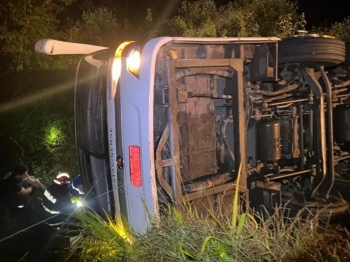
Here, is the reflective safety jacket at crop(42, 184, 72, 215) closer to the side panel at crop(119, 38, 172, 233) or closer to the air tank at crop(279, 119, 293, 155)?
the side panel at crop(119, 38, 172, 233)

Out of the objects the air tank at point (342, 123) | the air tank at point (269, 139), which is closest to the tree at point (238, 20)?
the air tank at point (342, 123)

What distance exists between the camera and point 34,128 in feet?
27.4

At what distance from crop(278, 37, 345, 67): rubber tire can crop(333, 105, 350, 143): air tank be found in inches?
29.7

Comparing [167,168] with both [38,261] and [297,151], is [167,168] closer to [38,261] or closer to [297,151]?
[297,151]

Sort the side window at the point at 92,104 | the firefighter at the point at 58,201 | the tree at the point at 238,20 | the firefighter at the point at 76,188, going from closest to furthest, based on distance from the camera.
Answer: the side window at the point at 92,104, the firefighter at the point at 76,188, the firefighter at the point at 58,201, the tree at the point at 238,20

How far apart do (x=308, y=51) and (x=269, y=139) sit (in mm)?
891

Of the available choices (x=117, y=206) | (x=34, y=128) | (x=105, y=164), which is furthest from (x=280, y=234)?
(x=34, y=128)

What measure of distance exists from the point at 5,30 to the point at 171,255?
735 centimetres

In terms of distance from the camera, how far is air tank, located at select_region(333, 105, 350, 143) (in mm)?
5594

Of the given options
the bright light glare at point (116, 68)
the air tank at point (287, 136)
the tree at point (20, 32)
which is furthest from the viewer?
the tree at point (20, 32)

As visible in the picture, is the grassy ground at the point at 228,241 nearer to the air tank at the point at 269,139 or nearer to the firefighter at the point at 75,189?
the air tank at the point at 269,139

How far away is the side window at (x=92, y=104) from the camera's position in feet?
15.0

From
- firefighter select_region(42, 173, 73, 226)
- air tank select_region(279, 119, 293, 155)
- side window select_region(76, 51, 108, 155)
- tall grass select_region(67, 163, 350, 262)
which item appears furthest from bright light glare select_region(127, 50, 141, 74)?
firefighter select_region(42, 173, 73, 226)

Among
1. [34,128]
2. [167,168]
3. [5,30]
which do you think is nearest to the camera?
[167,168]
